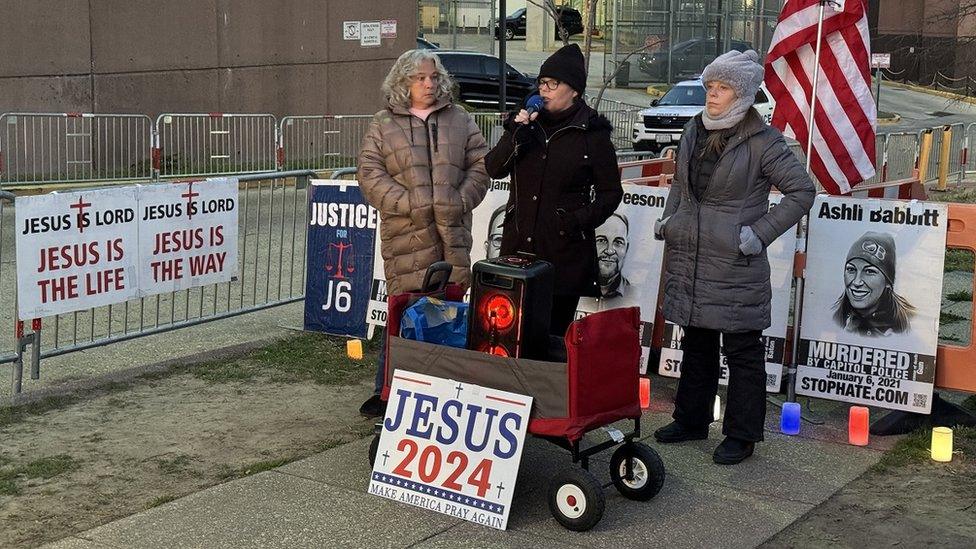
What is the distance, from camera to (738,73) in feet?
20.3

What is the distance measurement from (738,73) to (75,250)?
3934 mm

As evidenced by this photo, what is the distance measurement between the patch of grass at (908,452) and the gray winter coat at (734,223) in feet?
3.25

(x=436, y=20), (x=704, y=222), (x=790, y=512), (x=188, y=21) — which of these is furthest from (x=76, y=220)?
(x=436, y=20)

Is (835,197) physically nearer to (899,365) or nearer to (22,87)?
(899,365)

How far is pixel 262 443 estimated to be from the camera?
6.67 m

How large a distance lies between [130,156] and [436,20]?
971 inches

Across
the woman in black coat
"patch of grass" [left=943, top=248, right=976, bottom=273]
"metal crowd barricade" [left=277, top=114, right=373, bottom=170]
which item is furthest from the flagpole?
"metal crowd barricade" [left=277, top=114, right=373, bottom=170]

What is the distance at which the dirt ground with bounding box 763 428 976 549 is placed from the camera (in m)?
5.50

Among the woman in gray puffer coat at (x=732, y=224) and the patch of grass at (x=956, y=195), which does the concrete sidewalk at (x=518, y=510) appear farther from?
the patch of grass at (x=956, y=195)

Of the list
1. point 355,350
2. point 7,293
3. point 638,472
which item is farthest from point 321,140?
point 638,472

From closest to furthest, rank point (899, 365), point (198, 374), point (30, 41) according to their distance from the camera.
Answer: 1. point (899, 365)
2. point (198, 374)
3. point (30, 41)

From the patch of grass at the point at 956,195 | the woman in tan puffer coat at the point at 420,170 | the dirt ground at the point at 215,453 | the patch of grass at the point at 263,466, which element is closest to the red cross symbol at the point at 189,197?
the dirt ground at the point at 215,453

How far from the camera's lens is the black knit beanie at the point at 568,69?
6.07 m

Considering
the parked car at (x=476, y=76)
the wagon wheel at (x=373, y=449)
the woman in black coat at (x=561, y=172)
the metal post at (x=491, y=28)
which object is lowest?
the wagon wheel at (x=373, y=449)
